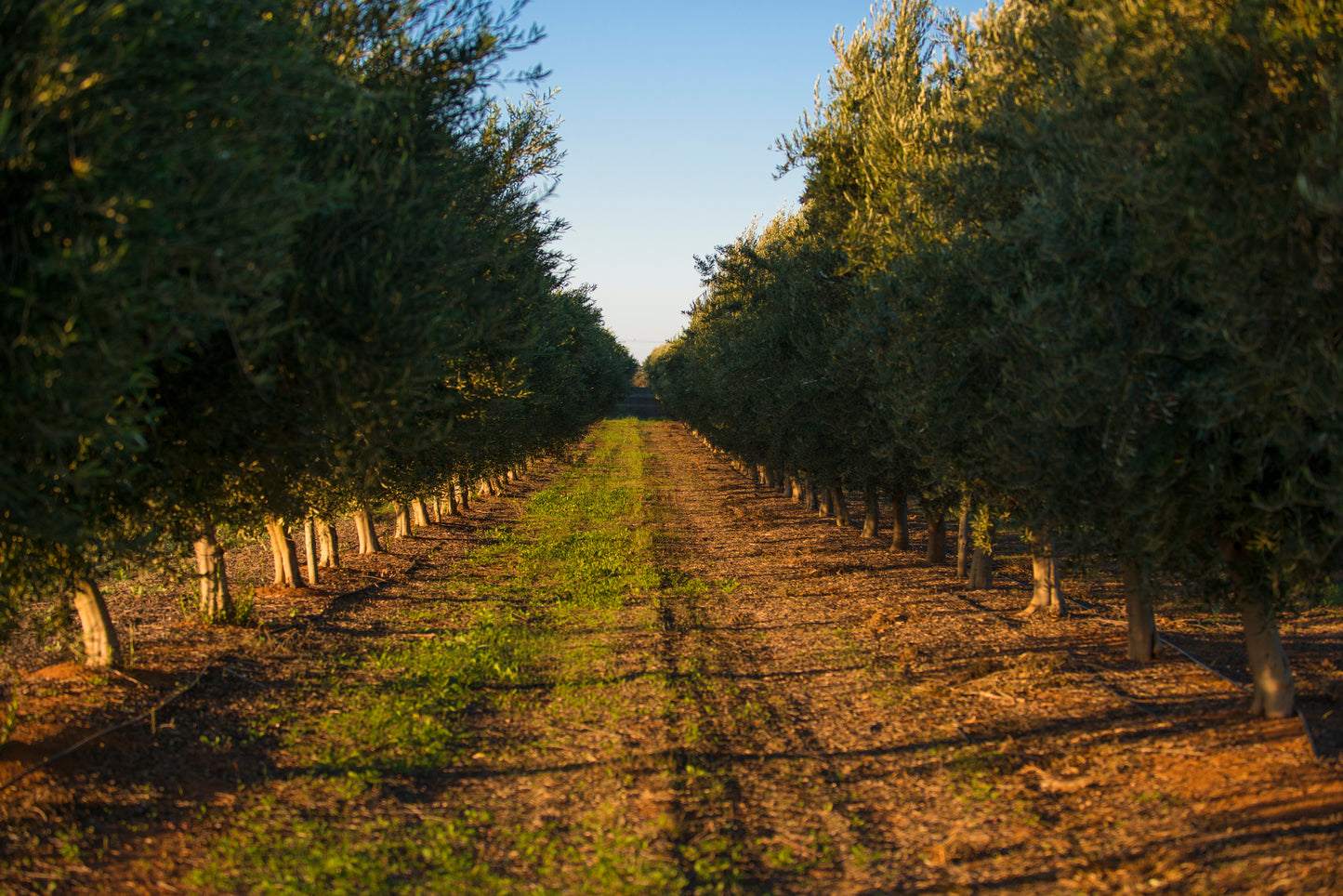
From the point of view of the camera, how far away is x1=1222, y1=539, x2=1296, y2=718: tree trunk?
29.7ft

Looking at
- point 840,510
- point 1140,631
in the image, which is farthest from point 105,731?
point 840,510

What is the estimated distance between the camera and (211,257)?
602 centimetres

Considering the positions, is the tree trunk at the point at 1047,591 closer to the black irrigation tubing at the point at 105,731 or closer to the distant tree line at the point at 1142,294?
the distant tree line at the point at 1142,294

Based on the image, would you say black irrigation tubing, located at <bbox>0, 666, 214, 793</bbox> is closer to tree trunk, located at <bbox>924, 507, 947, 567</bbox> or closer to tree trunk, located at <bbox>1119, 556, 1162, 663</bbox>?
tree trunk, located at <bbox>1119, 556, 1162, 663</bbox>

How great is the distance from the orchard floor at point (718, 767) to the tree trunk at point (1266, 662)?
0.27 metres

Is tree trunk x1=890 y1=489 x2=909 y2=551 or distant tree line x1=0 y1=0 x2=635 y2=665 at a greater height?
distant tree line x1=0 y1=0 x2=635 y2=665

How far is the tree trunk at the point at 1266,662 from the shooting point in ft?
29.7

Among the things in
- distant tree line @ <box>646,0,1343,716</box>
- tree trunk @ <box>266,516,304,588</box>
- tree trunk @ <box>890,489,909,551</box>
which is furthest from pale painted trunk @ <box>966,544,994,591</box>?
tree trunk @ <box>266,516,304,588</box>

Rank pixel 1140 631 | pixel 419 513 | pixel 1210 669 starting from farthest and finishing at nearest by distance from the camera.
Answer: pixel 419 513 < pixel 1140 631 < pixel 1210 669

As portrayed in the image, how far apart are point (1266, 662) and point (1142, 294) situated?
174 inches

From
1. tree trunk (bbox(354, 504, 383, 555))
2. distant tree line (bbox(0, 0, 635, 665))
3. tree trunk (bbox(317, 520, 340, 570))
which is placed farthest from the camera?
tree trunk (bbox(354, 504, 383, 555))

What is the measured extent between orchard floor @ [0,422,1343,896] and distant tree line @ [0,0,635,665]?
7.16 feet

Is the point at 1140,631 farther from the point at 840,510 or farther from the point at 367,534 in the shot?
the point at 840,510

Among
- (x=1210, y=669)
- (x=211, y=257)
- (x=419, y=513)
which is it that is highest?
(x=211, y=257)
